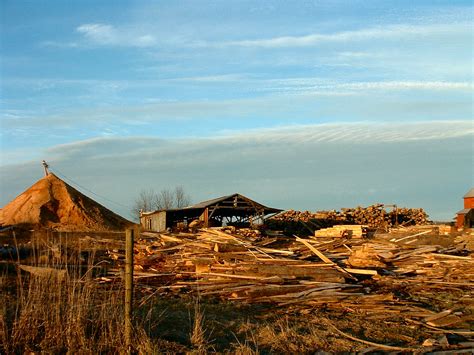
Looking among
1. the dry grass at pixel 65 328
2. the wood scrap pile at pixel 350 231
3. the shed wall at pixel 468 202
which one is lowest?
the dry grass at pixel 65 328

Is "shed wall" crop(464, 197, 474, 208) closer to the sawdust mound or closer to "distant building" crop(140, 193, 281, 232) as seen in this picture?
"distant building" crop(140, 193, 281, 232)

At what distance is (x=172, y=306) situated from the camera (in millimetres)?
10117

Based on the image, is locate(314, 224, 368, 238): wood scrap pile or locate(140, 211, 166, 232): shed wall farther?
locate(140, 211, 166, 232): shed wall

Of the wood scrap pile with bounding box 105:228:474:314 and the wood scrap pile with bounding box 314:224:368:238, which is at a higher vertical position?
the wood scrap pile with bounding box 314:224:368:238

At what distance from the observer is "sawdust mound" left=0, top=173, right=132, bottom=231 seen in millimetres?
28578

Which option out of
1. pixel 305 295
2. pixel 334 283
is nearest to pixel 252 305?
pixel 305 295

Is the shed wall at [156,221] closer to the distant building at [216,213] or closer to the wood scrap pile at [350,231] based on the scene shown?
the distant building at [216,213]

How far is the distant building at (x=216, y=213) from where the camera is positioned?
30.5 meters

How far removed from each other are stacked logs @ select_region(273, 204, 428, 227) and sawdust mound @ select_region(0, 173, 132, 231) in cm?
1164

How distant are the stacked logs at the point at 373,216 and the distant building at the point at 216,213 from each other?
2.94 meters

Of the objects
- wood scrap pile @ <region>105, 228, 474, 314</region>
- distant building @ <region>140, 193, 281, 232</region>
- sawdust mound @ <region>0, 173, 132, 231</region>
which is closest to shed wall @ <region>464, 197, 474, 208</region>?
distant building @ <region>140, 193, 281, 232</region>

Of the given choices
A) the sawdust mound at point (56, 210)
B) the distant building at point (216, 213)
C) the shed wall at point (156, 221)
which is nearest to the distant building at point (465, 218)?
the distant building at point (216, 213)

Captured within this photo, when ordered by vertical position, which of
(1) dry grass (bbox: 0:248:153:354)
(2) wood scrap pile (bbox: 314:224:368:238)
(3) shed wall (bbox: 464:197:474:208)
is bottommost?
(1) dry grass (bbox: 0:248:153:354)

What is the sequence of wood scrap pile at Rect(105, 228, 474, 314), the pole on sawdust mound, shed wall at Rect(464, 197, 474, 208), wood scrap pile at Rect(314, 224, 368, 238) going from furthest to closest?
shed wall at Rect(464, 197, 474, 208)
wood scrap pile at Rect(314, 224, 368, 238)
wood scrap pile at Rect(105, 228, 474, 314)
the pole on sawdust mound
